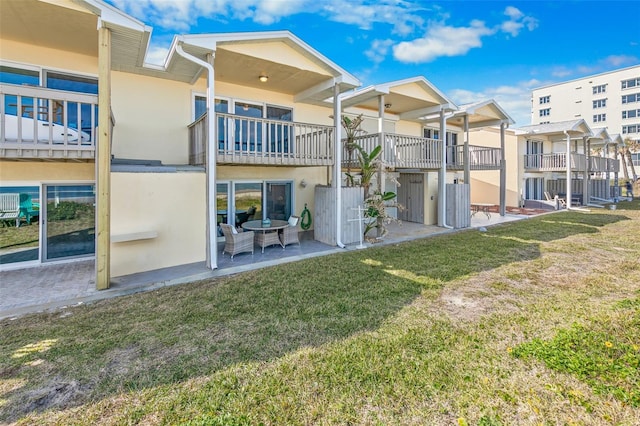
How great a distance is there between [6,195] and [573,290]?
42.0 ft

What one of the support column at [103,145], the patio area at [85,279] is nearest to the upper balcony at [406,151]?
the patio area at [85,279]

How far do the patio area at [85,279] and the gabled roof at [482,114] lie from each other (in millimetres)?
9270

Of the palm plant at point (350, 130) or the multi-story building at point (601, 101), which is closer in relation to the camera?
the palm plant at point (350, 130)

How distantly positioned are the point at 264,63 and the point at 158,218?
17.0 ft

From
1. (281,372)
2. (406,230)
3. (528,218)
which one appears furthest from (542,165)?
(281,372)

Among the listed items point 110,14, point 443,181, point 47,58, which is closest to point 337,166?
point 443,181

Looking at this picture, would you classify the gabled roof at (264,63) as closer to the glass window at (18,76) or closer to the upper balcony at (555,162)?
the glass window at (18,76)

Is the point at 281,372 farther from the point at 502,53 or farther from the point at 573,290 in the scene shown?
the point at 502,53

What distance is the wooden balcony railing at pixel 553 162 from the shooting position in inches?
818

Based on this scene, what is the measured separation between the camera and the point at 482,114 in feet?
51.1

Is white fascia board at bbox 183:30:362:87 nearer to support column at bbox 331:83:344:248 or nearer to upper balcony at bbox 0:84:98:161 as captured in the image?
support column at bbox 331:83:344:248

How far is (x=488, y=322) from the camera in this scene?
4.78 meters

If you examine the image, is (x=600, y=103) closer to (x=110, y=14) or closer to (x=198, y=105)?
(x=198, y=105)

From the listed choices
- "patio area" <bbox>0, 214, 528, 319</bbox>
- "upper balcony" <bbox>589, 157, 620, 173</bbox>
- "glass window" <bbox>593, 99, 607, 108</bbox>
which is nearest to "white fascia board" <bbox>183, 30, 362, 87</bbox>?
"patio area" <bbox>0, 214, 528, 319</bbox>
